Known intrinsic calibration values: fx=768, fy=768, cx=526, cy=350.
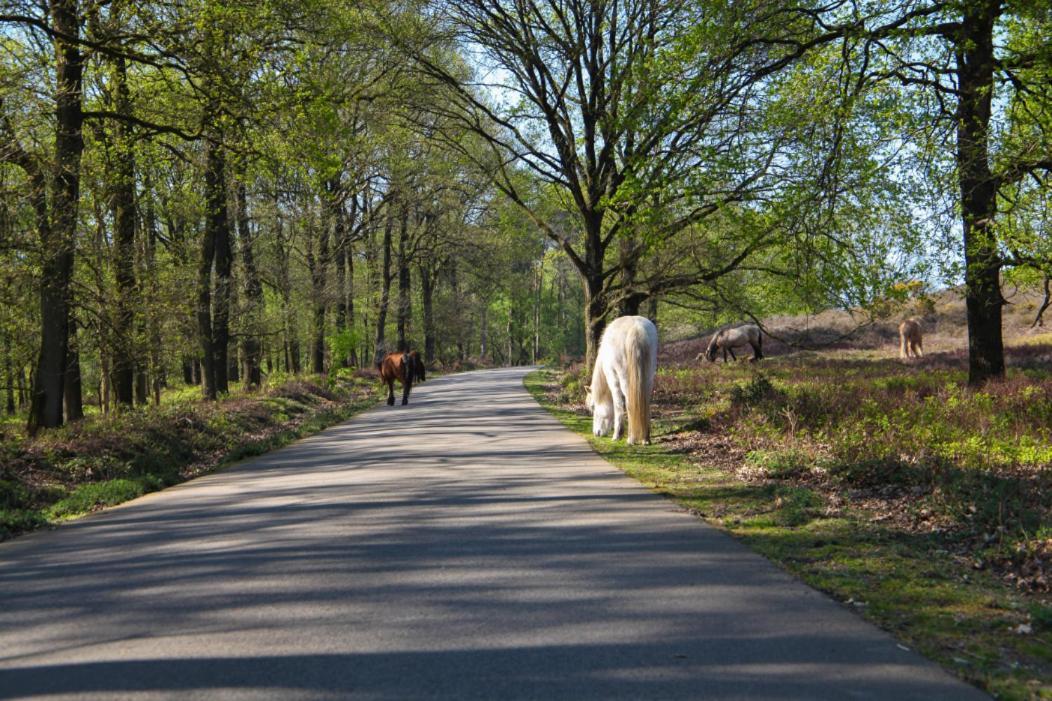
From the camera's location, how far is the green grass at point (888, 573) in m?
3.91

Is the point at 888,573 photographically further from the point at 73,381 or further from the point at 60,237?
the point at 73,381

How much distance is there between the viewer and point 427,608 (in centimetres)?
468

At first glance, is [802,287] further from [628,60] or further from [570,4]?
[570,4]

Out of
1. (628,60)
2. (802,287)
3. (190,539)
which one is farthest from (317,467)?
(628,60)

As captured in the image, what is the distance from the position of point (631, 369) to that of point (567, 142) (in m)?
10.1

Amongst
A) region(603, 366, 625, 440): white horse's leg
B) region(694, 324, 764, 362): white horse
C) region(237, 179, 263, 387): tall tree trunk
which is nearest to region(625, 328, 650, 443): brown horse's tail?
region(603, 366, 625, 440): white horse's leg

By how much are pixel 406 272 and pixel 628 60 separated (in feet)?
98.6

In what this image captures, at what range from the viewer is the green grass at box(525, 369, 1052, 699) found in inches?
154

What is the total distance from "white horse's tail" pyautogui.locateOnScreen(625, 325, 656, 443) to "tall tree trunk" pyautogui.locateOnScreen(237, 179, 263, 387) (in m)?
16.1

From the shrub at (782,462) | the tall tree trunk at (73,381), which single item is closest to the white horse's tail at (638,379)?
the shrub at (782,462)

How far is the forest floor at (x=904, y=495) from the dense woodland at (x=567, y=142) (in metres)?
2.91

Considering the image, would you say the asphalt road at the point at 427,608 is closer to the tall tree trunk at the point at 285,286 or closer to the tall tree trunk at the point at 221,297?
the tall tree trunk at the point at 221,297

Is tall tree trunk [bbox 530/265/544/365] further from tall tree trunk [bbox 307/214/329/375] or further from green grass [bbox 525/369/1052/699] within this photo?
green grass [bbox 525/369/1052/699]

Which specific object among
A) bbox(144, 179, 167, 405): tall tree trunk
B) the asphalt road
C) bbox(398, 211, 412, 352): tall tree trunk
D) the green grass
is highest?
bbox(398, 211, 412, 352): tall tree trunk
